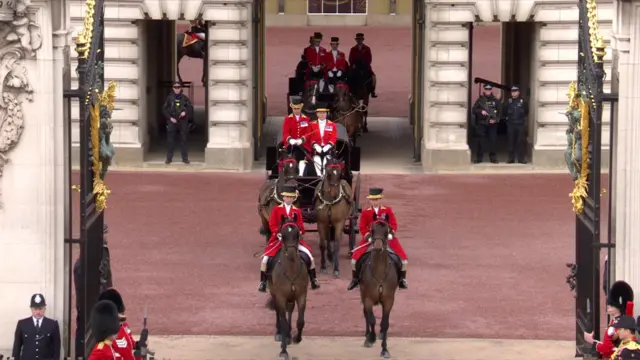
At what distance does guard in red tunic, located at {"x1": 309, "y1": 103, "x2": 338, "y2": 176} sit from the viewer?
2653 cm

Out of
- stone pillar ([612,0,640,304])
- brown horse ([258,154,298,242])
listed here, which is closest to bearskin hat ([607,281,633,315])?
stone pillar ([612,0,640,304])

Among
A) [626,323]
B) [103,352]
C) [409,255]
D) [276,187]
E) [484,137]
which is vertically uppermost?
[484,137]

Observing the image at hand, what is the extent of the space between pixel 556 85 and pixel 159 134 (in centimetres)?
925

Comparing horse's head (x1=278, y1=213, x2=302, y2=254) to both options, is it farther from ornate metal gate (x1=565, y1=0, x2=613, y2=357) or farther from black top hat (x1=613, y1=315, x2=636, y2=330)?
black top hat (x1=613, y1=315, x2=636, y2=330)

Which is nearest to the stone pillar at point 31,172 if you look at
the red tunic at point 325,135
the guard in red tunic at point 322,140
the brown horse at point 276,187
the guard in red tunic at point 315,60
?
the brown horse at point 276,187

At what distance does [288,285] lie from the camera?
21.0 meters

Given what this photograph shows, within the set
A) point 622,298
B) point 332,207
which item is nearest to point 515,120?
point 332,207

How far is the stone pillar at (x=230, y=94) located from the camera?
34.1 metres

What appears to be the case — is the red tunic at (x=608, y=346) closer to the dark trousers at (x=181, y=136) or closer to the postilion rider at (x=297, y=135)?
the postilion rider at (x=297, y=135)

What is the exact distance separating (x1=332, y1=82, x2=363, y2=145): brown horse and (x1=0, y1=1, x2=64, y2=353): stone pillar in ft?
54.0

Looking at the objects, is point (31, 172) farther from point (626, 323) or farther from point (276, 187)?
point (276, 187)

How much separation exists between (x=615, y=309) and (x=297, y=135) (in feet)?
35.9

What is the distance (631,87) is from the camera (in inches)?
683

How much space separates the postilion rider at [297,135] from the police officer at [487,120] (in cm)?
760
